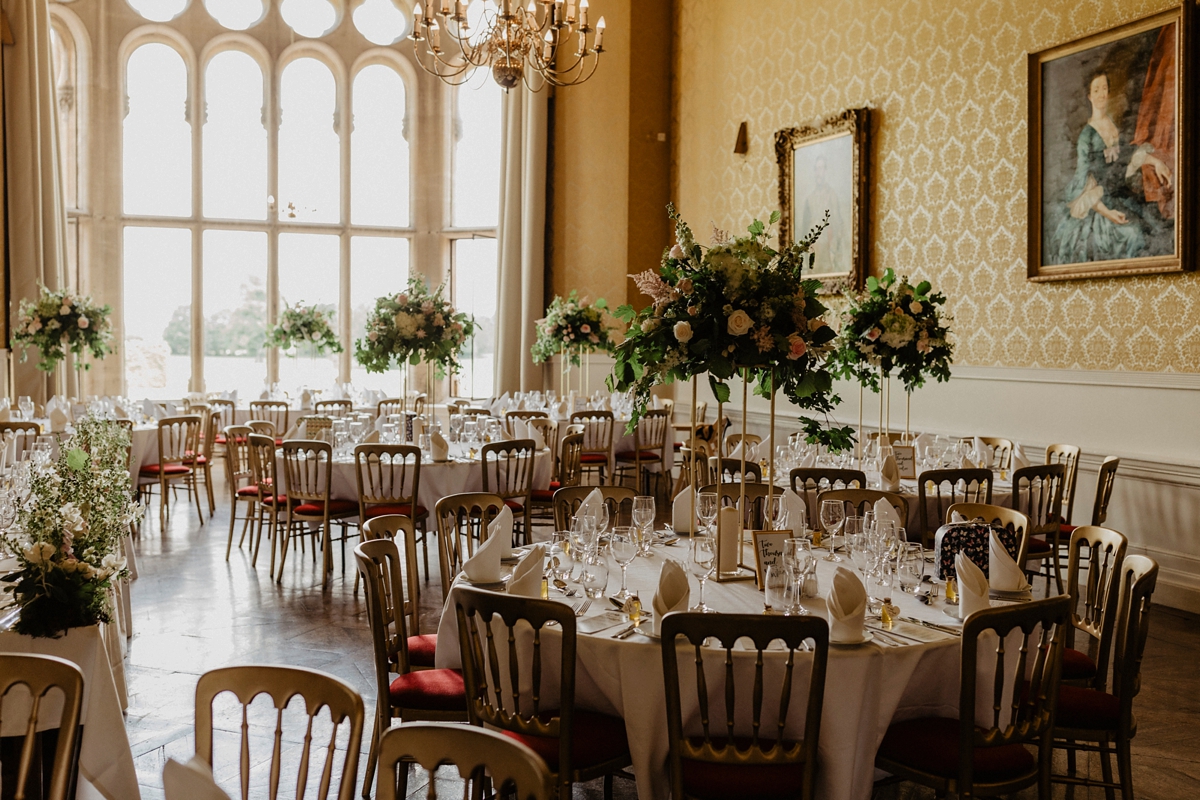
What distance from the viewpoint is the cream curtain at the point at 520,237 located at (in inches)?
486

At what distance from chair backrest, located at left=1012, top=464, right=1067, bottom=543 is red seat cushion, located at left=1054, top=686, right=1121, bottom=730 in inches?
92.5

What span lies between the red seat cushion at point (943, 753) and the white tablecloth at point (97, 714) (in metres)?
2.08

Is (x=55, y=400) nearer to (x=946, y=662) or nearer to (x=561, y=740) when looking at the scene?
(x=561, y=740)

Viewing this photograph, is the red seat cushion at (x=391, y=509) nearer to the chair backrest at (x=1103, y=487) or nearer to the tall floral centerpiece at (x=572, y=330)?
the chair backrest at (x=1103, y=487)

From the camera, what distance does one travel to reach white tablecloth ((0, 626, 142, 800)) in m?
2.67

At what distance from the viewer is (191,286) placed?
13.2 meters

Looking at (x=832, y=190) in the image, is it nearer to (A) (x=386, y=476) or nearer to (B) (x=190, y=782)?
(A) (x=386, y=476)

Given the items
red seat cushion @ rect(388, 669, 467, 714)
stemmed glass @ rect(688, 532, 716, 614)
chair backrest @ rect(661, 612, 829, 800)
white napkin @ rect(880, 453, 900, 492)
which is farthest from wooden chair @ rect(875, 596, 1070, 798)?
white napkin @ rect(880, 453, 900, 492)

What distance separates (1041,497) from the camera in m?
5.34

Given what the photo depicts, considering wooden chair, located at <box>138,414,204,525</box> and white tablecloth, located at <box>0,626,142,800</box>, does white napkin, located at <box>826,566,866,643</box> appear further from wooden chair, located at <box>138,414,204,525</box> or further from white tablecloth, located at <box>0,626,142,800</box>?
wooden chair, located at <box>138,414,204,525</box>

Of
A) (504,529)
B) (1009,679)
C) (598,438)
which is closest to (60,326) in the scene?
(598,438)

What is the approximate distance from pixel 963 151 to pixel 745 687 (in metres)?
6.04

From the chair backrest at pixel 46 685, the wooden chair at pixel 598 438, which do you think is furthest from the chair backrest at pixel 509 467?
the chair backrest at pixel 46 685

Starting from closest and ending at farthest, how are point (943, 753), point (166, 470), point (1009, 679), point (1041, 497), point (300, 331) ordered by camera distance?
1. point (943, 753)
2. point (1009, 679)
3. point (1041, 497)
4. point (166, 470)
5. point (300, 331)
